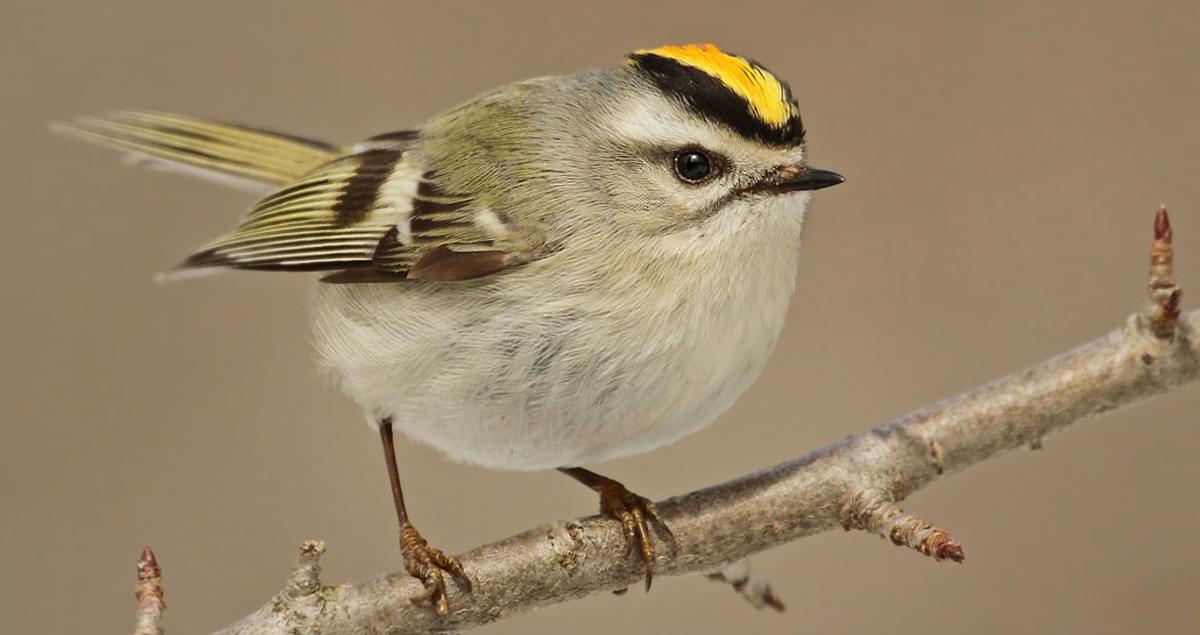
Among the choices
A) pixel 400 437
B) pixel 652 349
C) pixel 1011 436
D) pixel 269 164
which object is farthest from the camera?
pixel 269 164

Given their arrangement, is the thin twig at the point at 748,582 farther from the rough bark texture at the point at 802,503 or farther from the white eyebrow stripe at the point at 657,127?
the white eyebrow stripe at the point at 657,127

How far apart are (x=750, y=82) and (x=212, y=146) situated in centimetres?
119

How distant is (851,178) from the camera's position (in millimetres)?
3100

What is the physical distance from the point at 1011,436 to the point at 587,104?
32.0 inches

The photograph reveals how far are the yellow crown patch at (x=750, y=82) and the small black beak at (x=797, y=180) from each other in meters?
0.07

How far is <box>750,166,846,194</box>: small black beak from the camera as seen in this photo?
5.94ft

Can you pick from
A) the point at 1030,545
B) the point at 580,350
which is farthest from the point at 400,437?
the point at 1030,545

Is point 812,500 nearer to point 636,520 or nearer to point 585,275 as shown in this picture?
point 636,520

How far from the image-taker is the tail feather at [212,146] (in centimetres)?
256

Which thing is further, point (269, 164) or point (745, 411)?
point (745, 411)

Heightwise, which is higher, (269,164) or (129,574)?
(269,164)

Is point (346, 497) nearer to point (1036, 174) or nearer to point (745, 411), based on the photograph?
point (745, 411)

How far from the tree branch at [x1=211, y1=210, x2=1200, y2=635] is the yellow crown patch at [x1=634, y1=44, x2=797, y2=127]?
20.2 inches

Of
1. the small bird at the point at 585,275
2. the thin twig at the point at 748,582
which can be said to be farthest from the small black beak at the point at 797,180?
the thin twig at the point at 748,582
